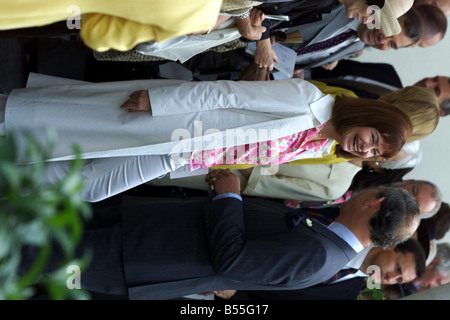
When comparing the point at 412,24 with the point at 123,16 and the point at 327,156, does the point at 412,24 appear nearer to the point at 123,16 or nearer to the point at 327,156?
the point at 327,156

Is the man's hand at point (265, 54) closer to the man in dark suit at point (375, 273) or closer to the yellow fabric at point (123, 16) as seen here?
the man in dark suit at point (375, 273)

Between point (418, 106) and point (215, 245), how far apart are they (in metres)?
1.12

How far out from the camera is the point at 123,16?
1107 mm

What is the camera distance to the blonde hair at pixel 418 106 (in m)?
2.27

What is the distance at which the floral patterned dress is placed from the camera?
203 cm

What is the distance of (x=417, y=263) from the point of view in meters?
2.53

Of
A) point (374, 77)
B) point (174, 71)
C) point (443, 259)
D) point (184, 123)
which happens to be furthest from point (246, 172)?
point (443, 259)

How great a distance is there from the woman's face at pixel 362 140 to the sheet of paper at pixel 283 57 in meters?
0.51

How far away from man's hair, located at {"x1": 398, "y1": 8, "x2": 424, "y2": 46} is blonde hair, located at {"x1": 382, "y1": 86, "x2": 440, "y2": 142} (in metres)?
0.50

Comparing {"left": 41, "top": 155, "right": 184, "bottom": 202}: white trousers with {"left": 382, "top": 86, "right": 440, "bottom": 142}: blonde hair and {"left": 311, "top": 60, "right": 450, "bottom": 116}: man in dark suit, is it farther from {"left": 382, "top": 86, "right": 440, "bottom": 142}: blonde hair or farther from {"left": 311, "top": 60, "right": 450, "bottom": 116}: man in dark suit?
{"left": 311, "top": 60, "right": 450, "bottom": 116}: man in dark suit

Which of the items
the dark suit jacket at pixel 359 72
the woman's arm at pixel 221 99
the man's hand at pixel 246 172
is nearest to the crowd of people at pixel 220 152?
the woman's arm at pixel 221 99

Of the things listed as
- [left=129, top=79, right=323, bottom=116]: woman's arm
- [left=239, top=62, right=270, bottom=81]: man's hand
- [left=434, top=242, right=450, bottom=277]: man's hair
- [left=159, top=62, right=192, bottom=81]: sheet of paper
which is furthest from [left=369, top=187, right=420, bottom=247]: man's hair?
[left=434, top=242, right=450, bottom=277]: man's hair
